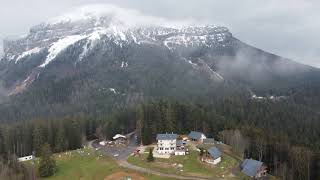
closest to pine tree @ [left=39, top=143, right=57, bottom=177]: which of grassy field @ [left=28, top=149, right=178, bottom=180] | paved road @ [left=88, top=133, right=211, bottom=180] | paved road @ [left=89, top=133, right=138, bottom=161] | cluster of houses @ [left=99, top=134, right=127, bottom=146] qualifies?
grassy field @ [left=28, top=149, right=178, bottom=180]

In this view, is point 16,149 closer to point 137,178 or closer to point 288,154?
point 137,178

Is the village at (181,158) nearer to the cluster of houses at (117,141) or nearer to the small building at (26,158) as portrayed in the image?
the small building at (26,158)

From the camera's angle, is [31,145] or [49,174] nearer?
[49,174]

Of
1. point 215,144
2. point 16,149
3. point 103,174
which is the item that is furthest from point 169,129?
point 16,149

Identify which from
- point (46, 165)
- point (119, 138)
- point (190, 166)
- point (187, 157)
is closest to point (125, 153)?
point (119, 138)

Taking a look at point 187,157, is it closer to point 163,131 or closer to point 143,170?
point 143,170

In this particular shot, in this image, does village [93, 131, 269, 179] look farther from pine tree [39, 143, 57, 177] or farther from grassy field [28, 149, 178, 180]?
pine tree [39, 143, 57, 177]
